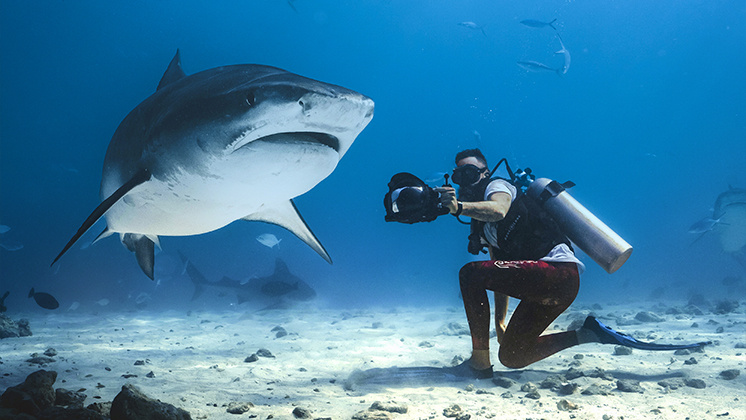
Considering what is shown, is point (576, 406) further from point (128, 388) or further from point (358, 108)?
point (128, 388)

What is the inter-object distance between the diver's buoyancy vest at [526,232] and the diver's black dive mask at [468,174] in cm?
39

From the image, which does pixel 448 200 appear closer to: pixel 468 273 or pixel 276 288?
pixel 468 273

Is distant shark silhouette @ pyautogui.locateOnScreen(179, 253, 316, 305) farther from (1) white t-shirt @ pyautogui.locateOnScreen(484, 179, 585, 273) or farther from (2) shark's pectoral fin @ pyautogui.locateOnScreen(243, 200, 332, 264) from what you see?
(1) white t-shirt @ pyautogui.locateOnScreen(484, 179, 585, 273)

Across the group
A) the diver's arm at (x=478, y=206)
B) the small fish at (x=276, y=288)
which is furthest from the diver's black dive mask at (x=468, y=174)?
the small fish at (x=276, y=288)

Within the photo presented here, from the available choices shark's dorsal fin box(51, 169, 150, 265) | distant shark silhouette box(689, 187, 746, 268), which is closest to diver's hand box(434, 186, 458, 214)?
shark's dorsal fin box(51, 169, 150, 265)

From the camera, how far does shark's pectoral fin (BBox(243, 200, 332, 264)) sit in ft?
13.1

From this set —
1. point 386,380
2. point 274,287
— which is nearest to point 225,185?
point 386,380

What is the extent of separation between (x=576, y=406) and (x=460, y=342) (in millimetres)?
3299

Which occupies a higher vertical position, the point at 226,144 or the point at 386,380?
the point at 226,144

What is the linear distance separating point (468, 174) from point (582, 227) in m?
1.05

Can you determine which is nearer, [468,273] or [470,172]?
[468,273]

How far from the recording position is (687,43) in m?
61.7

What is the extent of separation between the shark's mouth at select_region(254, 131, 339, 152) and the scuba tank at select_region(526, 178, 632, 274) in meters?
1.97

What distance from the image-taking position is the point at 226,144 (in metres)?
2.20
